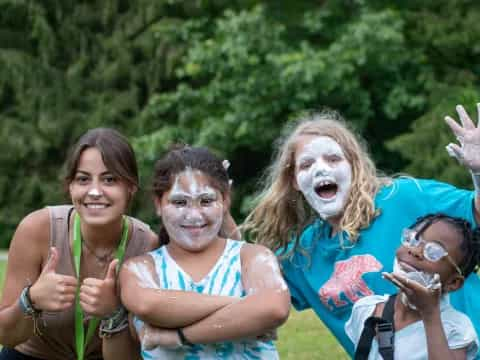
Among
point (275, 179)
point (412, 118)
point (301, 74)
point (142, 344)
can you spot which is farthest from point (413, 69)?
point (142, 344)

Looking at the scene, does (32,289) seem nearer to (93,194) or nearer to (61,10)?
(93,194)

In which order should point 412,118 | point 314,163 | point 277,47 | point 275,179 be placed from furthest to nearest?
point 412,118, point 277,47, point 275,179, point 314,163

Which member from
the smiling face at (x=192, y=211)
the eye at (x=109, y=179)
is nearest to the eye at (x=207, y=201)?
the smiling face at (x=192, y=211)

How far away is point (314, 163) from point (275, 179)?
0.38 metres

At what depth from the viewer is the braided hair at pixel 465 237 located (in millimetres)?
3820

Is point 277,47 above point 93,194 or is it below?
above

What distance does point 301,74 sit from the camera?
18.4 meters

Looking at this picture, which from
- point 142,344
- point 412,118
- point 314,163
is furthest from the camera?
point 412,118

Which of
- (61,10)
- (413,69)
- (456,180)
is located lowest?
(456,180)

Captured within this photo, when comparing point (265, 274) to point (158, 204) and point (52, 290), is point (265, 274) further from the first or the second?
point (52, 290)

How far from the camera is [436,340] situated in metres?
3.65

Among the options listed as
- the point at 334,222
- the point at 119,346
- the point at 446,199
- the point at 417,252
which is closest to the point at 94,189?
the point at 119,346

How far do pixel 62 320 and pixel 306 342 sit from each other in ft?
12.6

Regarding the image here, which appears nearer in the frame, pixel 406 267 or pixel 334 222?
pixel 406 267
